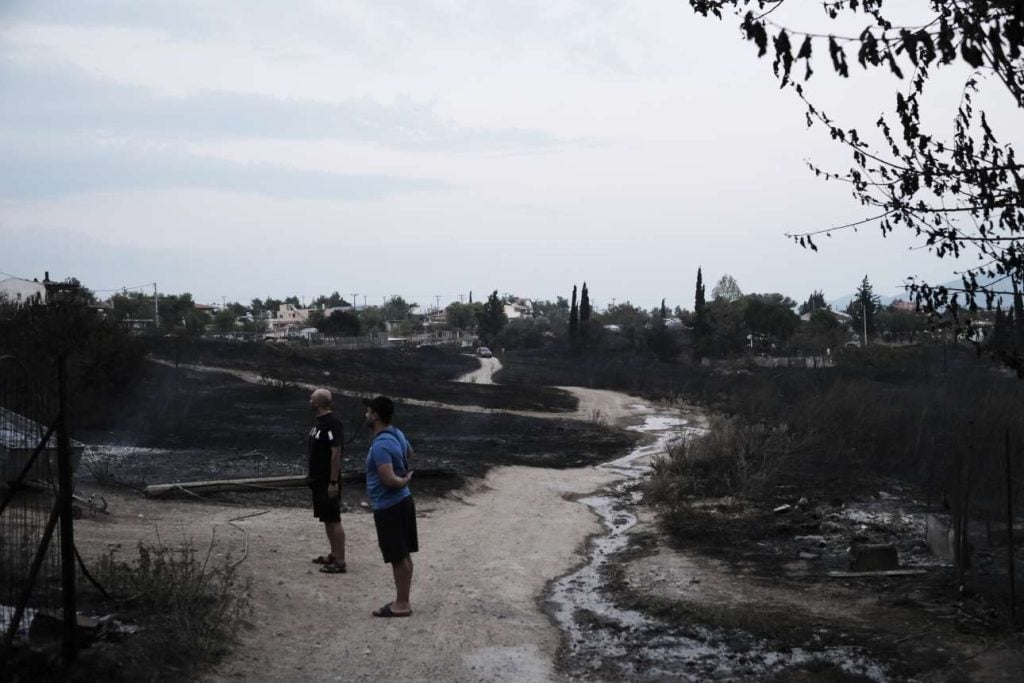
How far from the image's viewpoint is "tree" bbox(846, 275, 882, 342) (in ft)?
268

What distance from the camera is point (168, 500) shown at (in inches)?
542

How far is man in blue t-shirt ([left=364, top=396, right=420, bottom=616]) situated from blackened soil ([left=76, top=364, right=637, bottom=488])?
Result: 16.9 feet

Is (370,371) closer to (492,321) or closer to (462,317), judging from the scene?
(492,321)

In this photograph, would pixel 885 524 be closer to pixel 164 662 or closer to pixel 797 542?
pixel 797 542

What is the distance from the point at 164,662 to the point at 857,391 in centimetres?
2185

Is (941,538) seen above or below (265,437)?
above

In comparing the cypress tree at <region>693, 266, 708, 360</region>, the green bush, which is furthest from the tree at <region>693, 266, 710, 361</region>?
the green bush

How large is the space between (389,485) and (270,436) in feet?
57.4

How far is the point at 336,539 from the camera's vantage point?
9742 millimetres

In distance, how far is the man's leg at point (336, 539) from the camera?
972 cm

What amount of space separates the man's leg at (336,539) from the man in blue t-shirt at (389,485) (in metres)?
1.68

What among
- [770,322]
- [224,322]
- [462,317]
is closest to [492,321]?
[770,322]

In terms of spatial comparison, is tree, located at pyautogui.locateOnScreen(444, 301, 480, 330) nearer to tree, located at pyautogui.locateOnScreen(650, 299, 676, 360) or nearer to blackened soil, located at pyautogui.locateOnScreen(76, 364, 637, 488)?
tree, located at pyautogui.locateOnScreen(650, 299, 676, 360)

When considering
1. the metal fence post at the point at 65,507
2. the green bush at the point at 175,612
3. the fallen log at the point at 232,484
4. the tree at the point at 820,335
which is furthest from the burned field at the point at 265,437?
the tree at the point at 820,335
